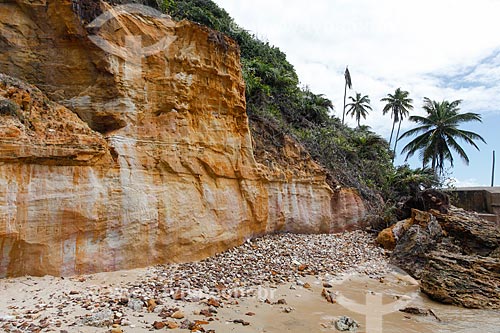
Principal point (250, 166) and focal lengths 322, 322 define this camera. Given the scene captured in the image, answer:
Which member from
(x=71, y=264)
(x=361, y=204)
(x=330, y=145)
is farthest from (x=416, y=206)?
(x=71, y=264)

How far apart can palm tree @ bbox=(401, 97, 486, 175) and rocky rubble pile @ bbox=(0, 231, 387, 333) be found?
1561cm

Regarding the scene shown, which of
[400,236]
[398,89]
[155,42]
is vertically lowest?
[400,236]

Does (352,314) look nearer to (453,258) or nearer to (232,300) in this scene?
(232,300)

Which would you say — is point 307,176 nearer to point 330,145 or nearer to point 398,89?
point 330,145

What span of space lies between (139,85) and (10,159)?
114 inches

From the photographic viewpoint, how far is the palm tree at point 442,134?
69.5 ft

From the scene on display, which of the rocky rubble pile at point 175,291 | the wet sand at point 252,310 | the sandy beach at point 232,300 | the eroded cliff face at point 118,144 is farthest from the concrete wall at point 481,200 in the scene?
the eroded cliff face at point 118,144

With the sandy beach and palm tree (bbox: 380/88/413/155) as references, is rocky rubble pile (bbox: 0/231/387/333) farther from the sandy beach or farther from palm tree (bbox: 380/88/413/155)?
palm tree (bbox: 380/88/413/155)

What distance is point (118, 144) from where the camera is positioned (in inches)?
252

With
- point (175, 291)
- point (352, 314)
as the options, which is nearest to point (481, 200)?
point (352, 314)

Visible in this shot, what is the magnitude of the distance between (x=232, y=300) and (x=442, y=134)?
21172 millimetres

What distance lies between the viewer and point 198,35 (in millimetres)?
8148

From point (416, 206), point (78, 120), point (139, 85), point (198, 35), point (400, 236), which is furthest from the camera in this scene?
point (416, 206)

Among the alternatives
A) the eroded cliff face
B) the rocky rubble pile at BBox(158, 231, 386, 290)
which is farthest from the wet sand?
the rocky rubble pile at BBox(158, 231, 386, 290)
